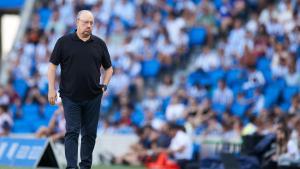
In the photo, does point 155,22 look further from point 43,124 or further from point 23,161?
point 23,161

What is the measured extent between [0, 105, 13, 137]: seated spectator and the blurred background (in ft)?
0.12

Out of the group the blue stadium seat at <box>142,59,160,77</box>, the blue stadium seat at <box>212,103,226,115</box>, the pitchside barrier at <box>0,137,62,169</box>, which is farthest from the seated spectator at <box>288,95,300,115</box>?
the blue stadium seat at <box>142,59,160,77</box>

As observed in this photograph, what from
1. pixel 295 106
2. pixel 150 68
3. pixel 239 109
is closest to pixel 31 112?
pixel 150 68

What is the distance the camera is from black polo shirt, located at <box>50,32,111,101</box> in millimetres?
11586

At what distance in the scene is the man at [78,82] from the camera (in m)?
11.6

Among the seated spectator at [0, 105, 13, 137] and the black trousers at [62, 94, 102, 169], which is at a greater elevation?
the seated spectator at [0, 105, 13, 137]

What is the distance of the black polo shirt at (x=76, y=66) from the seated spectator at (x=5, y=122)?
1086 cm

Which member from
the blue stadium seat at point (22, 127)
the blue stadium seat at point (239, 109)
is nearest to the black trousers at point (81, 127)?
the blue stadium seat at point (239, 109)

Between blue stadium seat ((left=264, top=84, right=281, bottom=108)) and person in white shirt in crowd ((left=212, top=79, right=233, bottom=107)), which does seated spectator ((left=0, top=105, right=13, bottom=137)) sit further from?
blue stadium seat ((left=264, top=84, right=281, bottom=108))

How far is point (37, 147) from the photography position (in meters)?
17.0

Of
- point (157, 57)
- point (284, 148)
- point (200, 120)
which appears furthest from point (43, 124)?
point (284, 148)

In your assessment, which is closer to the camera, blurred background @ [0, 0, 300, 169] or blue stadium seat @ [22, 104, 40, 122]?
blurred background @ [0, 0, 300, 169]

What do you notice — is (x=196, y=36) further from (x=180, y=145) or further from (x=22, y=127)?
(x=180, y=145)

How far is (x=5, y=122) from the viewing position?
74.7 ft
